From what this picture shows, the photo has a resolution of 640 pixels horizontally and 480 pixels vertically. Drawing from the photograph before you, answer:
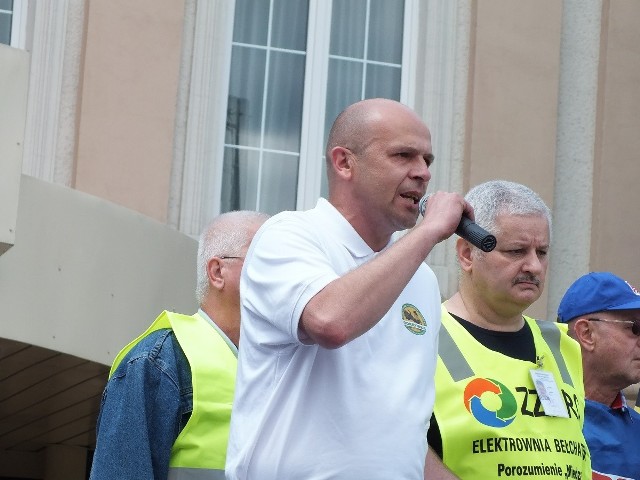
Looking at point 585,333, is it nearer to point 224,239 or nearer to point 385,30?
point 224,239

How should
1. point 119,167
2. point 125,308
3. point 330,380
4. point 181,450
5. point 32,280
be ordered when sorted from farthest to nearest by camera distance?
point 119,167
point 125,308
point 32,280
point 181,450
point 330,380

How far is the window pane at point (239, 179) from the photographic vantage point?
31.9 feet

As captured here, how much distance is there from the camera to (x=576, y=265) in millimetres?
10070

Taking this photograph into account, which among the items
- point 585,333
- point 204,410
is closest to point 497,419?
point 204,410

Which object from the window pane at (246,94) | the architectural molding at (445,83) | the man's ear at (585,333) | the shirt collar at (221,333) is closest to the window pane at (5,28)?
the window pane at (246,94)

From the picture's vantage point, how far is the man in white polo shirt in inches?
129

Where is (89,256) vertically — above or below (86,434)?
above

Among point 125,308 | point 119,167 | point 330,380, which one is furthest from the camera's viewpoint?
point 119,167

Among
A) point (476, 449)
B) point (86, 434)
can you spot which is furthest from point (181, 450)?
point (86, 434)

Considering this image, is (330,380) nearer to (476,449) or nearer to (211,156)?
(476,449)

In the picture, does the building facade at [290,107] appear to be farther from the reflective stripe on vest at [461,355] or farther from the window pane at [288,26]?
the reflective stripe on vest at [461,355]

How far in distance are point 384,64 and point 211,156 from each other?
1439mm

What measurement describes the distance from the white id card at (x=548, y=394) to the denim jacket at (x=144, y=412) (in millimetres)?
1042

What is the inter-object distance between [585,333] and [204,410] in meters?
1.81
